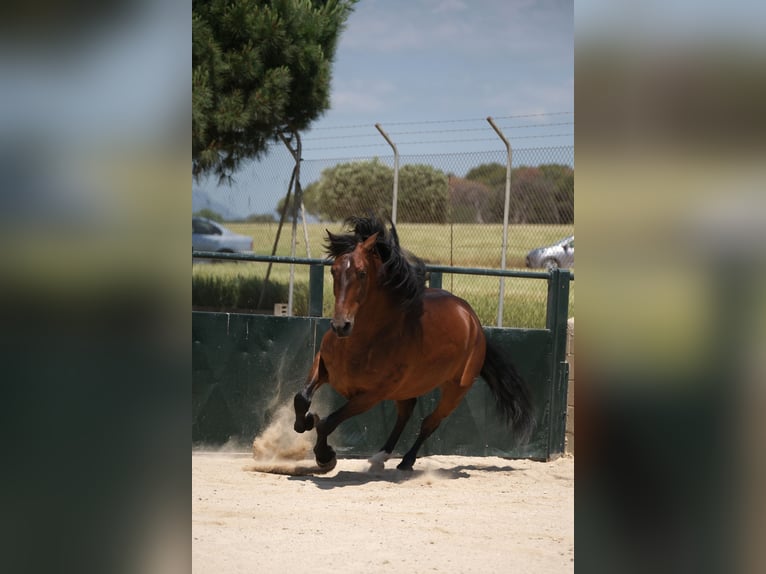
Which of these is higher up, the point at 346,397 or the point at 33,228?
the point at 33,228

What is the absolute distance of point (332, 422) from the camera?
5801 millimetres

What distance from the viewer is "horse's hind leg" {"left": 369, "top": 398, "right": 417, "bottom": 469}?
240 inches

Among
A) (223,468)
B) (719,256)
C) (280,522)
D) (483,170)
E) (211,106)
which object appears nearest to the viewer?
(719,256)

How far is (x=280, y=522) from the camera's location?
438cm

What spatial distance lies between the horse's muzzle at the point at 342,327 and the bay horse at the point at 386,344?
0.15 ft

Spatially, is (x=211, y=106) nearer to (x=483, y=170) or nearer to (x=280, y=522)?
(x=483, y=170)

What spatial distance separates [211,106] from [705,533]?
11.9 metres

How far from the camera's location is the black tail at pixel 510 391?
6543 millimetres

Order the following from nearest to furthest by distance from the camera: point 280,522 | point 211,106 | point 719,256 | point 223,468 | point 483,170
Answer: point 719,256 → point 280,522 → point 223,468 → point 483,170 → point 211,106

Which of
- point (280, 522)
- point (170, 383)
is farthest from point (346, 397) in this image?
point (170, 383)

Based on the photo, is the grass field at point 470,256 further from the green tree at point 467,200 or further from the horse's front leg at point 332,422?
the horse's front leg at point 332,422

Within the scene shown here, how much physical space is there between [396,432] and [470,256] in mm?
4919

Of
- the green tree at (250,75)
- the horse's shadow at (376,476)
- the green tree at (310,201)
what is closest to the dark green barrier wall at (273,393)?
the horse's shadow at (376,476)

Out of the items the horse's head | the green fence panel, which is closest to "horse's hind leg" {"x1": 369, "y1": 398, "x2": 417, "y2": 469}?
the green fence panel
